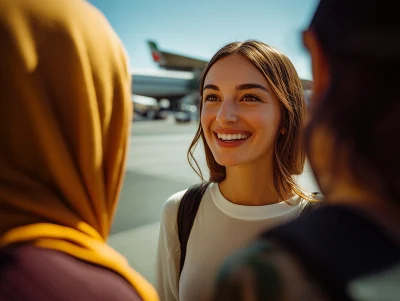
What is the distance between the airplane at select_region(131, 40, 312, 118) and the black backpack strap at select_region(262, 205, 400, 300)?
3909 cm

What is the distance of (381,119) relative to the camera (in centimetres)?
46

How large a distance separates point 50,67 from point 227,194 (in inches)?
39.6

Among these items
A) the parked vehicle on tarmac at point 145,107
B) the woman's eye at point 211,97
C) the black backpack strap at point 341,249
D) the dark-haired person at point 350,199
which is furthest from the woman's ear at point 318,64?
the parked vehicle on tarmac at point 145,107

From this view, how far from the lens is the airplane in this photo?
4297 cm

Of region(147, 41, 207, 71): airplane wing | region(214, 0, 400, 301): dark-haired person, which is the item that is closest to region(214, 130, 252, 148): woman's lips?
region(214, 0, 400, 301): dark-haired person

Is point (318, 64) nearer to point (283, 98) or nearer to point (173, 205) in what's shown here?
point (283, 98)

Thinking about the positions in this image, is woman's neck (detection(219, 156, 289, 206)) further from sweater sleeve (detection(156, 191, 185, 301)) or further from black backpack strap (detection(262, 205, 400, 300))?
black backpack strap (detection(262, 205, 400, 300))

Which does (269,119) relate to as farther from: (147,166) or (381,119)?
(147,166)

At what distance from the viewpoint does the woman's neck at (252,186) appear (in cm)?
142

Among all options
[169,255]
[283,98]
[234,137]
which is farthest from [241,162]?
[169,255]

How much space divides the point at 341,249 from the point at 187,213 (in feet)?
3.45

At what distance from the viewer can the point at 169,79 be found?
152ft

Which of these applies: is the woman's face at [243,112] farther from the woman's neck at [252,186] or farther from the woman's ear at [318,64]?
the woman's ear at [318,64]

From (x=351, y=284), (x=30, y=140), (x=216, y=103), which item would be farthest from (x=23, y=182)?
(x=216, y=103)
